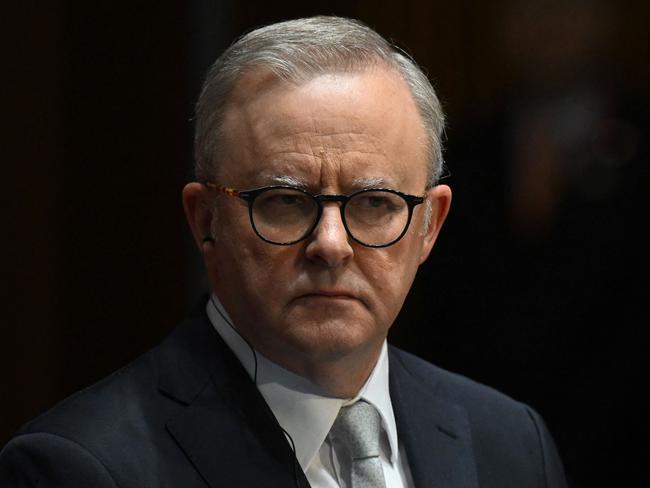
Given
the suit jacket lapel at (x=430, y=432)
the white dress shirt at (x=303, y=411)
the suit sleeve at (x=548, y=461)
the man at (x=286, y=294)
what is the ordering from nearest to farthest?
the man at (x=286, y=294) → the white dress shirt at (x=303, y=411) → the suit jacket lapel at (x=430, y=432) → the suit sleeve at (x=548, y=461)

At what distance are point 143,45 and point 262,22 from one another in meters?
0.41

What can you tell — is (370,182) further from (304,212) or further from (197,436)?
(197,436)

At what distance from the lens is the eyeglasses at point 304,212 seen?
6.93 feet

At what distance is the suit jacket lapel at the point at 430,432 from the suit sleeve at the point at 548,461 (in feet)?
0.66

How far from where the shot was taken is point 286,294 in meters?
2.12

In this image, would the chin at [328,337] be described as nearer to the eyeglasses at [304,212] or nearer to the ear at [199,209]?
the eyeglasses at [304,212]

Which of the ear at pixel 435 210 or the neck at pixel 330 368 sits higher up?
the ear at pixel 435 210

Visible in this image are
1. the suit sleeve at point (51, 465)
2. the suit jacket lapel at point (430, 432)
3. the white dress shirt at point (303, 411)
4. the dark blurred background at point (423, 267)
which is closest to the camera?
the suit sleeve at point (51, 465)

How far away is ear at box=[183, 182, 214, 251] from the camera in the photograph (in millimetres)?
2274

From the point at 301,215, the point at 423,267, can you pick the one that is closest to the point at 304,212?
the point at 301,215

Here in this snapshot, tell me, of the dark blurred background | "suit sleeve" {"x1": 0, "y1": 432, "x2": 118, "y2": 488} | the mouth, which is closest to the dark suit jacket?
"suit sleeve" {"x1": 0, "y1": 432, "x2": 118, "y2": 488}

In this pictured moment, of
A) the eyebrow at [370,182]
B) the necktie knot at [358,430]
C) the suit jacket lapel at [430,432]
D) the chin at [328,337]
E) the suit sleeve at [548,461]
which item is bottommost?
the suit sleeve at [548,461]

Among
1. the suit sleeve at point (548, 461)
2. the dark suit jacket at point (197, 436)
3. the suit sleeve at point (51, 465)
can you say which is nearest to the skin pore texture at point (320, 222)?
the dark suit jacket at point (197, 436)

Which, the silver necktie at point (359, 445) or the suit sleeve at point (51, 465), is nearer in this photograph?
the suit sleeve at point (51, 465)
